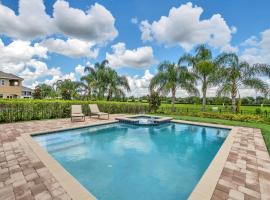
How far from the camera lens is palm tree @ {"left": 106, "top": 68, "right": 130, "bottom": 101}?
24.9 metres

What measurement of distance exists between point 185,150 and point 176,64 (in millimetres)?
15073

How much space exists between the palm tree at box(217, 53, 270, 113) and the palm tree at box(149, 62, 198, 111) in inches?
140

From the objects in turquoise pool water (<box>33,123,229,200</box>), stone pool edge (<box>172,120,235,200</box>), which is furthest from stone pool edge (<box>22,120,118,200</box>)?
stone pool edge (<box>172,120,235,200</box>)

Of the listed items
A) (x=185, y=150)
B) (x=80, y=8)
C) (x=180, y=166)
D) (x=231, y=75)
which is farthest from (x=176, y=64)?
(x=180, y=166)

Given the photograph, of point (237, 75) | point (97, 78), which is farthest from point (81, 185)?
point (97, 78)

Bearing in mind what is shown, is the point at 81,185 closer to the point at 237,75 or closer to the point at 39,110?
the point at 39,110

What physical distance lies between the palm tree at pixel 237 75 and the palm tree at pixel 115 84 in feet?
46.6

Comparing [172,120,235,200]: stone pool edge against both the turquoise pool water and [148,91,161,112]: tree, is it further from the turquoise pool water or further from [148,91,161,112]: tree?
[148,91,161,112]: tree

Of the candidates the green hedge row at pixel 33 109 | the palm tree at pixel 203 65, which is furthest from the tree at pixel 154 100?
the green hedge row at pixel 33 109

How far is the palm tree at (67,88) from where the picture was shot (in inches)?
1121

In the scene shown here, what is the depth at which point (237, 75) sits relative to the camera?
1544 cm

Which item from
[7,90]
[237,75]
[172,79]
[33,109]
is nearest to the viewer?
[33,109]

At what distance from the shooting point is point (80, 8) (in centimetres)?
1084

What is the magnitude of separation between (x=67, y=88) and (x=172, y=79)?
94.0ft
